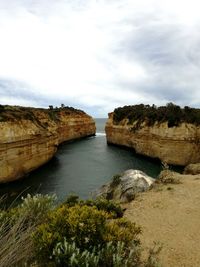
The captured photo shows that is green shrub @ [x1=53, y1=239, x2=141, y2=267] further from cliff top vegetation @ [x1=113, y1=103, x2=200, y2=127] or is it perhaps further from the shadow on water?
cliff top vegetation @ [x1=113, y1=103, x2=200, y2=127]

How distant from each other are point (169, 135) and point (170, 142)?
3.06 feet

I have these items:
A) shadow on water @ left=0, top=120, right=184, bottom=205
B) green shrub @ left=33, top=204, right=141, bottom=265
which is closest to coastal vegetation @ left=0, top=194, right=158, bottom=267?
green shrub @ left=33, top=204, right=141, bottom=265

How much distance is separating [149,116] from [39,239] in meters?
43.4

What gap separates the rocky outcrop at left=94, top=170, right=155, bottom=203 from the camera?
1667 cm

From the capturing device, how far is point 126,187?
1741cm

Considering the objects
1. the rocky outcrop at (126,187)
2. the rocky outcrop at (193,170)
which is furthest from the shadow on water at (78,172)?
the rocky outcrop at (193,170)

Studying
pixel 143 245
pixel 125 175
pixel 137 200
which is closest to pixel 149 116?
pixel 125 175

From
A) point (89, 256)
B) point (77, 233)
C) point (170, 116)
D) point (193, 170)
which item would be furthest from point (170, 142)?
point (89, 256)

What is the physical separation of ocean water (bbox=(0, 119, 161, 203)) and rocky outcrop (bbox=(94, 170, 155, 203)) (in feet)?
24.0

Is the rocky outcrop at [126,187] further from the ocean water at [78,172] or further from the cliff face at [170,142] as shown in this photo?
the cliff face at [170,142]

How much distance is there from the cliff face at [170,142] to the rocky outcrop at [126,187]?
2143 centimetres

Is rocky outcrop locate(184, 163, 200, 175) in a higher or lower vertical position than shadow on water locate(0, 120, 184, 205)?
higher

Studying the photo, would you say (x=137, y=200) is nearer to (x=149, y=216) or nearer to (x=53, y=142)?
(x=149, y=216)

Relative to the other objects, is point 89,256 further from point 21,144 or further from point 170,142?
point 170,142
